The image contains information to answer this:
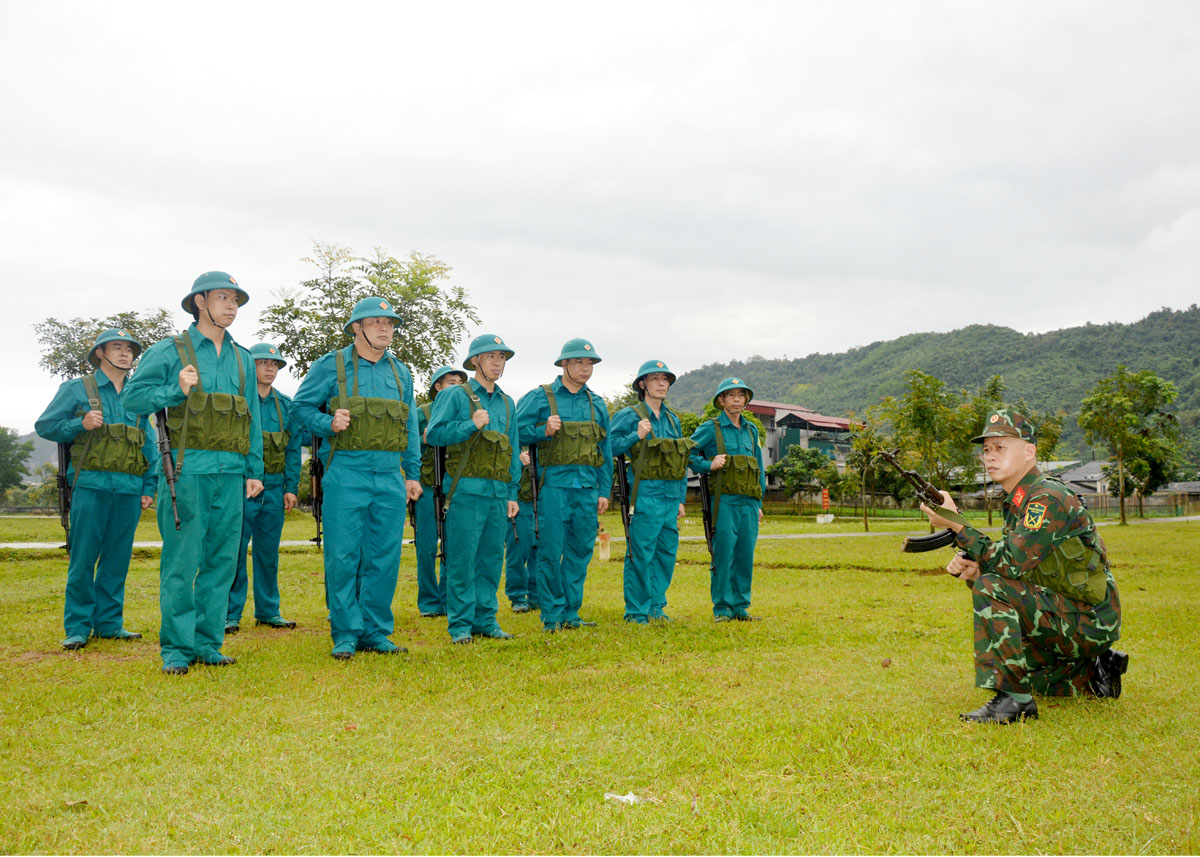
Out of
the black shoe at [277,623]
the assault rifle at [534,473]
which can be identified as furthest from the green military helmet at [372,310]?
the black shoe at [277,623]

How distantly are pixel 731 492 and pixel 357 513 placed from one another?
12.9 feet

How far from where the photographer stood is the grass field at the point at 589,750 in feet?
10.4

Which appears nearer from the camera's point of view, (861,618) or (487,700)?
(487,700)

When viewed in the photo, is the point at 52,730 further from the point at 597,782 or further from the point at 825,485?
the point at 825,485

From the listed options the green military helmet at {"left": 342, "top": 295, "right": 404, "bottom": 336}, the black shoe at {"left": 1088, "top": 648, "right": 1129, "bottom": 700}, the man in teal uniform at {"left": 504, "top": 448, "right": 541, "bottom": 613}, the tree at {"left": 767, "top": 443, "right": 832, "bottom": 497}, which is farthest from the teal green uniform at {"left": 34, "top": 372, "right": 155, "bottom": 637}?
the tree at {"left": 767, "top": 443, "right": 832, "bottom": 497}

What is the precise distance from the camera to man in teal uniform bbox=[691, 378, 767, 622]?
8.88 metres

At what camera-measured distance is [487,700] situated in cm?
517

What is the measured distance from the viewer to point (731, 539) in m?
8.96

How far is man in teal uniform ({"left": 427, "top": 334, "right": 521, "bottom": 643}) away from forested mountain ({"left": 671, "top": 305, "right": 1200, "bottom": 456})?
289 feet

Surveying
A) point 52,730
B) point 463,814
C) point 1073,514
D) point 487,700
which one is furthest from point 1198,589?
point 52,730

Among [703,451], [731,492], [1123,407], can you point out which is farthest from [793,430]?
[731,492]

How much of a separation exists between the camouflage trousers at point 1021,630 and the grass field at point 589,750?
0.99 feet

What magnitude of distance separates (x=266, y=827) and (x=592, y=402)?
5.83 metres

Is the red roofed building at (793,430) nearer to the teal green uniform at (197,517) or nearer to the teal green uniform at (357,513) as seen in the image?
the teal green uniform at (357,513)
